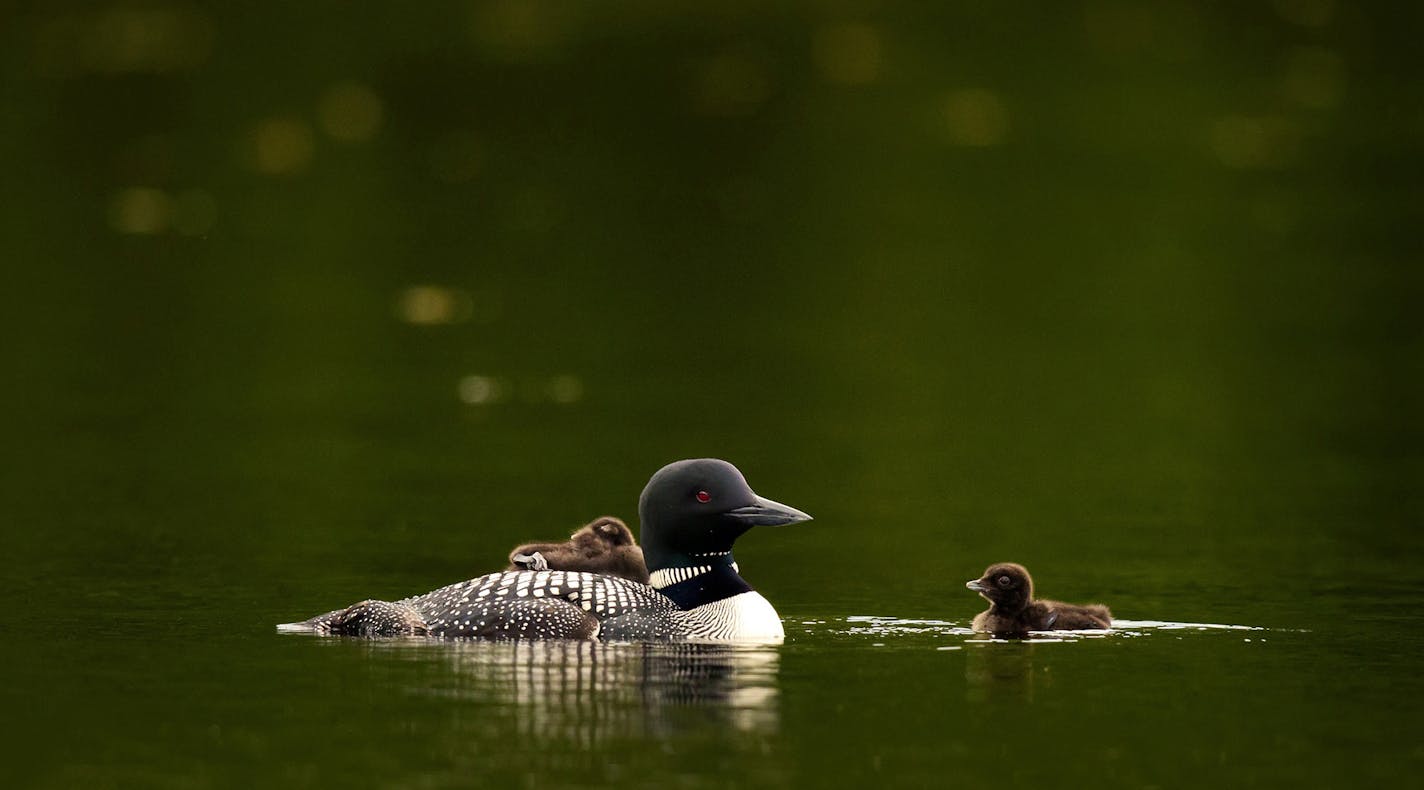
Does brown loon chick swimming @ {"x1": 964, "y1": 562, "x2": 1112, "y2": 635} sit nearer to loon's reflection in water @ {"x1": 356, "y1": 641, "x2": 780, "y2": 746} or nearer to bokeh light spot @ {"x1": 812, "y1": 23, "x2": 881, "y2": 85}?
loon's reflection in water @ {"x1": 356, "y1": 641, "x2": 780, "y2": 746}

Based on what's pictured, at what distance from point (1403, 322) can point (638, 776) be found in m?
12.1

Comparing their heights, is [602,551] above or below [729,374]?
below

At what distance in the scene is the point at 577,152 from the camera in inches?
1037

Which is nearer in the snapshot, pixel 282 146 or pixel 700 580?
pixel 700 580

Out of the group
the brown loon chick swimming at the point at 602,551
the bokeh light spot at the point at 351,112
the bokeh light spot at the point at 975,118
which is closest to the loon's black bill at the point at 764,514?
the brown loon chick swimming at the point at 602,551

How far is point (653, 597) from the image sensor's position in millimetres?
9273

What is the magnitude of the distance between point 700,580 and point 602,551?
37.8 inches

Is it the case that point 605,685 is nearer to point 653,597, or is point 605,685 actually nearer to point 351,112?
point 653,597


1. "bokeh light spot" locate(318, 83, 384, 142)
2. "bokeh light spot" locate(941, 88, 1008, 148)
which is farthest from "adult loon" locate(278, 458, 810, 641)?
"bokeh light spot" locate(318, 83, 384, 142)

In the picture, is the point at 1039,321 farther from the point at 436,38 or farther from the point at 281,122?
the point at 436,38

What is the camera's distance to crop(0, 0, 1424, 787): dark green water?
7707mm

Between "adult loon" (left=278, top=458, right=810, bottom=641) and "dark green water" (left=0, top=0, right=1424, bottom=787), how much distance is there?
167mm

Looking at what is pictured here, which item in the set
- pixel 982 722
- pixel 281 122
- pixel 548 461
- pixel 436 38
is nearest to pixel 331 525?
pixel 548 461

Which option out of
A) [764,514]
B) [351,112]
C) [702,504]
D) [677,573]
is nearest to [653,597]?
[677,573]
